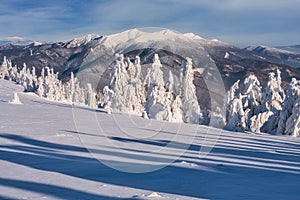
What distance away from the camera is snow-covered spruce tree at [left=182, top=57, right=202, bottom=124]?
45125 millimetres

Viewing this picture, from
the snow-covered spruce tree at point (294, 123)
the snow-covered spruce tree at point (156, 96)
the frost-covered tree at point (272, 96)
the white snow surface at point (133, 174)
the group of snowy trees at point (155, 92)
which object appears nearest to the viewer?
the white snow surface at point (133, 174)

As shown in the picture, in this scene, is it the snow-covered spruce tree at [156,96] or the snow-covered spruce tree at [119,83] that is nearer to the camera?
the snow-covered spruce tree at [156,96]

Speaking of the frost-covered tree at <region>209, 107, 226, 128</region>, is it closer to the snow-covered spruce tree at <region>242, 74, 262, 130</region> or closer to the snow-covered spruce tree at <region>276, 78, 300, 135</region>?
the snow-covered spruce tree at <region>242, 74, 262, 130</region>

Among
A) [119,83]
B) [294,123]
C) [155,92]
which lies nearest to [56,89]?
[119,83]

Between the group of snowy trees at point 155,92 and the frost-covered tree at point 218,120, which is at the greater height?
the group of snowy trees at point 155,92

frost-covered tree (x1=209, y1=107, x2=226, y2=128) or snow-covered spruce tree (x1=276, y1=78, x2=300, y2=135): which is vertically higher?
snow-covered spruce tree (x1=276, y1=78, x2=300, y2=135)

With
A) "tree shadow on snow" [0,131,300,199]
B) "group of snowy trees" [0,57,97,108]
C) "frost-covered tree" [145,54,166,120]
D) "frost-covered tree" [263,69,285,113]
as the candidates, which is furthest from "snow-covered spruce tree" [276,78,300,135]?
Answer: "group of snowy trees" [0,57,97,108]

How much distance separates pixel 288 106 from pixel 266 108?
12.8 ft

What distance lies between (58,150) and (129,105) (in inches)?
1507

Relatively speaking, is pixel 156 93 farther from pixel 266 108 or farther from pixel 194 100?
pixel 266 108

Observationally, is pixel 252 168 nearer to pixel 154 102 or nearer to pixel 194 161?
pixel 194 161

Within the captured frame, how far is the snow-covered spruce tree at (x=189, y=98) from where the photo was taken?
4512 cm

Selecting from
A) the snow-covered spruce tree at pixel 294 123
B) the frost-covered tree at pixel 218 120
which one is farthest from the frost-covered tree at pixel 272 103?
the frost-covered tree at pixel 218 120

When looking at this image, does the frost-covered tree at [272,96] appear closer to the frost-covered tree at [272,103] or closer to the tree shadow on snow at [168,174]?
the frost-covered tree at [272,103]
